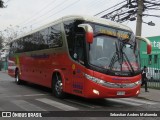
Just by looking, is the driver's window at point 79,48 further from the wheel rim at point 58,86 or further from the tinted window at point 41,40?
the wheel rim at point 58,86

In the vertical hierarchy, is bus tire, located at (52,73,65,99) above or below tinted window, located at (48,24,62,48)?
below

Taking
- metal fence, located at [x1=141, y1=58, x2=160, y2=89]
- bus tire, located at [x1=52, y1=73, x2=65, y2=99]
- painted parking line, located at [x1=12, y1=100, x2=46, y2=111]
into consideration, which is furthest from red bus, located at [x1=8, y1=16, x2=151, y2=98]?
metal fence, located at [x1=141, y1=58, x2=160, y2=89]

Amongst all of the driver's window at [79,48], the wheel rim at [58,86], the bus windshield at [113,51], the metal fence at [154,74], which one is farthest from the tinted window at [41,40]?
the metal fence at [154,74]

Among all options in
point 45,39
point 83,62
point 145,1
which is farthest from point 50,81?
point 145,1


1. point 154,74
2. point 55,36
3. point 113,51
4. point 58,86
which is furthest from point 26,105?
point 154,74

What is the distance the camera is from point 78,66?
13.2m

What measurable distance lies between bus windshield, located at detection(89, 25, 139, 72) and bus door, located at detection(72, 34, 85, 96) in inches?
17.8

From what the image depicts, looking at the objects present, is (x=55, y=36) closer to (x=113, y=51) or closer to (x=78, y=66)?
(x=78, y=66)

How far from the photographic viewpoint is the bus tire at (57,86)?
1489cm

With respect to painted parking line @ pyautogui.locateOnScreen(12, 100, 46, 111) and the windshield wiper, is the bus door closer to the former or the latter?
the windshield wiper

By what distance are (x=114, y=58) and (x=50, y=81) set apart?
4278 millimetres

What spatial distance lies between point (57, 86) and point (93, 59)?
3.19 m

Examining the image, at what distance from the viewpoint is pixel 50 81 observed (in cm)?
1620

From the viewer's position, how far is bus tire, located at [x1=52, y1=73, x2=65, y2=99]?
1489cm
